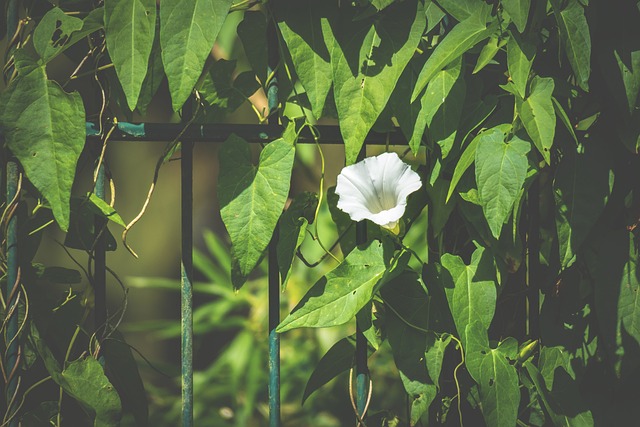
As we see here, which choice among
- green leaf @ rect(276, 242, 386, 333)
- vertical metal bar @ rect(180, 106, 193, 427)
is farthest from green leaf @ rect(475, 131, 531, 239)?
vertical metal bar @ rect(180, 106, 193, 427)

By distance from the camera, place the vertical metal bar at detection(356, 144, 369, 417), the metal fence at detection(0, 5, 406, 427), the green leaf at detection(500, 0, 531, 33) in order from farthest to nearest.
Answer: the vertical metal bar at detection(356, 144, 369, 417) < the metal fence at detection(0, 5, 406, 427) < the green leaf at detection(500, 0, 531, 33)

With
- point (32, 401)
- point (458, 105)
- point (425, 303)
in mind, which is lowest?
point (32, 401)

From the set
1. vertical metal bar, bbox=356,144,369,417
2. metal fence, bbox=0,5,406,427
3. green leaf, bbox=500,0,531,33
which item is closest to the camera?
green leaf, bbox=500,0,531,33

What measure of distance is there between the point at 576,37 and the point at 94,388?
93 cm

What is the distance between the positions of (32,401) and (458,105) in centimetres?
86

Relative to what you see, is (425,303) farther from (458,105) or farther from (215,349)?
(215,349)

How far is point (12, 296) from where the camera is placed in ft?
4.59

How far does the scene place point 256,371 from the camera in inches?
105

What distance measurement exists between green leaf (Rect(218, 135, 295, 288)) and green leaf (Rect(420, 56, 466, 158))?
230 millimetres

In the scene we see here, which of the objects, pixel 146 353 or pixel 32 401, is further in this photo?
pixel 146 353

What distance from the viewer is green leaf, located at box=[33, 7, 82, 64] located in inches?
52.1

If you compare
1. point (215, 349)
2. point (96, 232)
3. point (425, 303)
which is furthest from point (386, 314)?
point (215, 349)

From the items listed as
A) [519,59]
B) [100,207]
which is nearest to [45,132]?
[100,207]

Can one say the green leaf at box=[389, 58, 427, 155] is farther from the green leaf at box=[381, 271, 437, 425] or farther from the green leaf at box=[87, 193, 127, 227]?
the green leaf at box=[87, 193, 127, 227]
